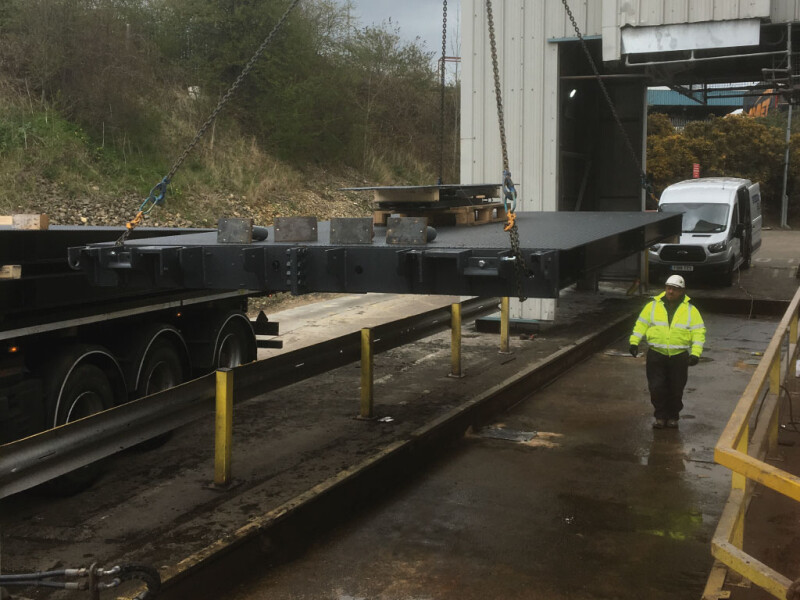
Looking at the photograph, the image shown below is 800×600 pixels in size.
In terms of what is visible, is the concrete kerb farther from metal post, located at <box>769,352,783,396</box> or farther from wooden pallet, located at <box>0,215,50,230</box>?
wooden pallet, located at <box>0,215,50,230</box>

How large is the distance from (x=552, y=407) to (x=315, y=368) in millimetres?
3513

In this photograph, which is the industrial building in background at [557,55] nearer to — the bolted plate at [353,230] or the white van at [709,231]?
the white van at [709,231]

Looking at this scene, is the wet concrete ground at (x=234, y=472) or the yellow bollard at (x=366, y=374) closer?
the wet concrete ground at (x=234, y=472)

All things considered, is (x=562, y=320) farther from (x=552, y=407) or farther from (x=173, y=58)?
(x=173, y=58)

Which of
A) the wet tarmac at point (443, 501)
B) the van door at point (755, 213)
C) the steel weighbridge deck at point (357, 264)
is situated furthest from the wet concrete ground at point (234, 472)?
the van door at point (755, 213)

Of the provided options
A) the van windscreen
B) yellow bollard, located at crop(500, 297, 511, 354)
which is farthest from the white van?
yellow bollard, located at crop(500, 297, 511, 354)

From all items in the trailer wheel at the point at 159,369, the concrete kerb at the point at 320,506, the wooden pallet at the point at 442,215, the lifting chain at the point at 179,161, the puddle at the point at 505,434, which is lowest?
the puddle at the point at 505,434

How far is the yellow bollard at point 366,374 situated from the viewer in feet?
27.5

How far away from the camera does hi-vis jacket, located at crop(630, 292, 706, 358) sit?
8758mm

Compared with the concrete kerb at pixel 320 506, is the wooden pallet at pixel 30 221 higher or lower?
higher

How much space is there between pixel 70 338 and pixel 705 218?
18133mm

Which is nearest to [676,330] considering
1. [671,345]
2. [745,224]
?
[671,345]

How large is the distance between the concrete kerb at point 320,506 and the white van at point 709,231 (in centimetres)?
1170

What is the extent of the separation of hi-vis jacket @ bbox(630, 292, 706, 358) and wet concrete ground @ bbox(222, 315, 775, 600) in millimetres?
881
